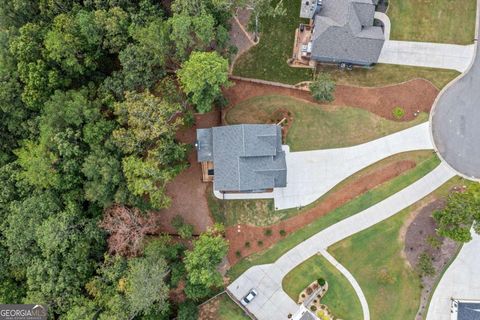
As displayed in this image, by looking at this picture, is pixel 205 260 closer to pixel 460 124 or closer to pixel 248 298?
pixel 248 298

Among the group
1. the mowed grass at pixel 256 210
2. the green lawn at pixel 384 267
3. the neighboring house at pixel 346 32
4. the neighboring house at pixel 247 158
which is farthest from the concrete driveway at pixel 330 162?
the neighboring house at pixel 346 32

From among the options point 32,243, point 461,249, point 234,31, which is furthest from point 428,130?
point 32,243

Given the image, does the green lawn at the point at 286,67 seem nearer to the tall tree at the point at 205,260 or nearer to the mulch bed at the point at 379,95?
the mulch bed at the point at 379,95

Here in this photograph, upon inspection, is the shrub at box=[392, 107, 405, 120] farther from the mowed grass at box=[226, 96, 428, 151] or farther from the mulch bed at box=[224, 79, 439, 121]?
the mowed grass at box=[226, 96, 428, 151]

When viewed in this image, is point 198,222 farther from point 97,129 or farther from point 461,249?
point 461,249

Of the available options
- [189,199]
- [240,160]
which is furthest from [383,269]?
[189,199]
